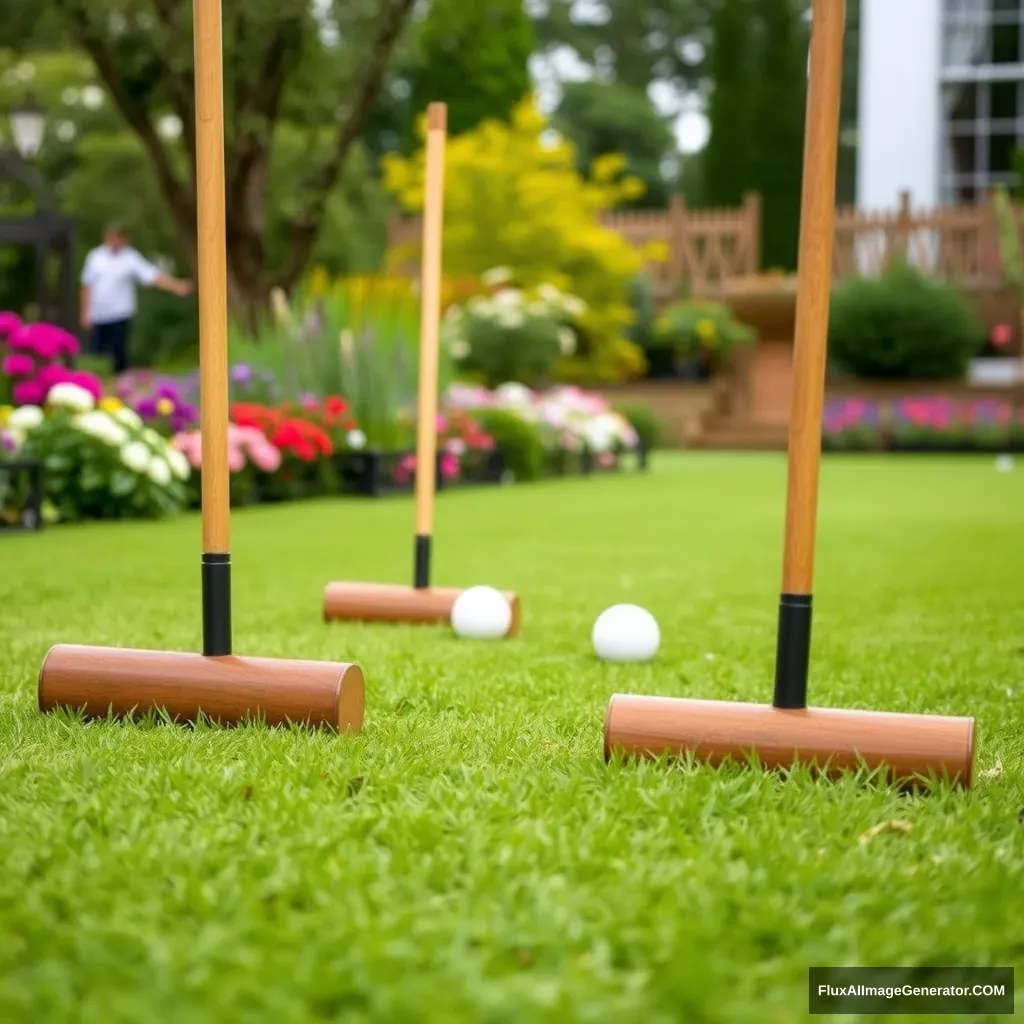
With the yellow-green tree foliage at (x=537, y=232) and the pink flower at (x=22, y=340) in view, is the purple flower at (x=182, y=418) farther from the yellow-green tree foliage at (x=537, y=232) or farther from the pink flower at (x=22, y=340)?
the yellow-green tree foliage at (x=537, y=232)

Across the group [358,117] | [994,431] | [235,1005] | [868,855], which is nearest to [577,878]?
[868,855]

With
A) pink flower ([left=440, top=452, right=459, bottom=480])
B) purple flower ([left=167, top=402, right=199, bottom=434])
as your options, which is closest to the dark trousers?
pink flower ([left=440, top=452, right=459, bottom=480])

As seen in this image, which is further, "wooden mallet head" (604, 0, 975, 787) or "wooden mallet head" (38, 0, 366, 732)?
"wooden mallet head" (38, 0, 366, 732)

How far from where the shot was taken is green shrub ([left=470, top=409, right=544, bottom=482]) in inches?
485

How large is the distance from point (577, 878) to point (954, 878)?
46cm

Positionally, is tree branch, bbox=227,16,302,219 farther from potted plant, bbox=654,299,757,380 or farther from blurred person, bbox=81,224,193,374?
potted plant, bbox=654,299,757,380

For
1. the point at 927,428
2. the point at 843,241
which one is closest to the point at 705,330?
the point at 927,428

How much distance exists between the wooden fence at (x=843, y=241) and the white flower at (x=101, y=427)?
16879mm

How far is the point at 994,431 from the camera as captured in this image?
18344mm

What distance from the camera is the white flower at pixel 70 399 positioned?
750 centimetres

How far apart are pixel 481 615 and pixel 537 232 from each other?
1812cm

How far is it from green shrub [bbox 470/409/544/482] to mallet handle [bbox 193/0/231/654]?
9451 millimetres

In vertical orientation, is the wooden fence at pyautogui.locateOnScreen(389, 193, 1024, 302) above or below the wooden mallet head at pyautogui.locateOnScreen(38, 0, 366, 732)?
above

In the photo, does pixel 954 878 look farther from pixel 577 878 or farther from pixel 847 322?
Answer: pixel 847 322
